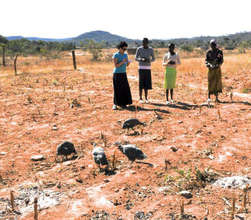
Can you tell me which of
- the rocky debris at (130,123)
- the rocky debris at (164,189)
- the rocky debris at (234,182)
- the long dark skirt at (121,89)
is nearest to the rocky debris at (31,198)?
the rocky debris at (164,189)

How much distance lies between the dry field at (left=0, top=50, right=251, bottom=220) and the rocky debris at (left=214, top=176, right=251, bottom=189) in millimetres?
13

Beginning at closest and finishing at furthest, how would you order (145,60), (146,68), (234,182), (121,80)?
(234,182)
(121,80)
(145,60)
(146,68)

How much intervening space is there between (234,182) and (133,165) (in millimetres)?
1489

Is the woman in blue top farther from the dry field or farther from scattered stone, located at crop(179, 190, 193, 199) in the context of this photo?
scattered stone, located at crop(179, 190, 193, 199)

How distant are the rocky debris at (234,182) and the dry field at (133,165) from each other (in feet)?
0.04

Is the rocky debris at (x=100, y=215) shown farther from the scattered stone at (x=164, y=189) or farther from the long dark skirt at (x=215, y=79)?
the long dark skirt at (x=215, y=79)

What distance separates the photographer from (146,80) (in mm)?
8000

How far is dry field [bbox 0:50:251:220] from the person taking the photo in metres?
3.28

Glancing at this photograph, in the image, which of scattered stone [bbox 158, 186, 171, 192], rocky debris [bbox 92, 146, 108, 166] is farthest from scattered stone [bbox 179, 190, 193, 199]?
rocky debris [bbox 92, 146, 108, 166]

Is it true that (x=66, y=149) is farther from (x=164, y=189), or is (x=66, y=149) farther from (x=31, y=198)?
(x=164, y=189)

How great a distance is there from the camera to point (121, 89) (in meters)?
7.54

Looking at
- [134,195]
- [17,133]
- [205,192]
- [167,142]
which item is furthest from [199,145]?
[17,133]

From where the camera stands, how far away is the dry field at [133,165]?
3.28 meters

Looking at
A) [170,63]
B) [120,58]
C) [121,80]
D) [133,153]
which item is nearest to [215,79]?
[170,63]
